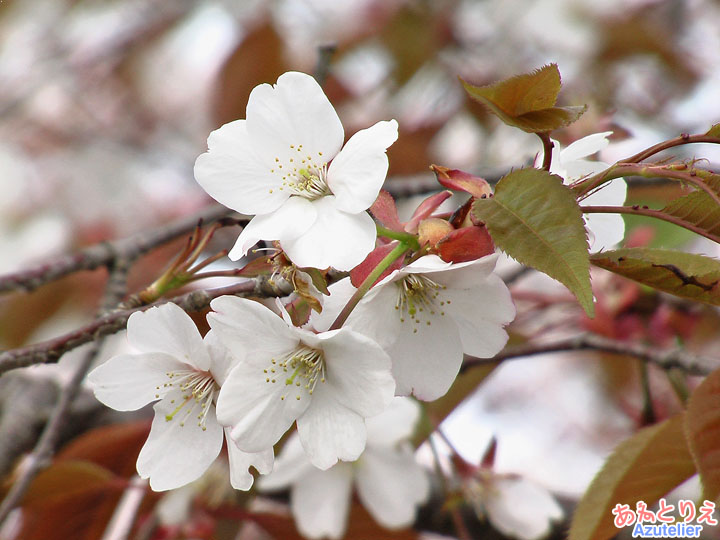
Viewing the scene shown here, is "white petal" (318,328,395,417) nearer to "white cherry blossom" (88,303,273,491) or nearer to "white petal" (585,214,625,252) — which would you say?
"white cherry blossom" (88,303,273,491)

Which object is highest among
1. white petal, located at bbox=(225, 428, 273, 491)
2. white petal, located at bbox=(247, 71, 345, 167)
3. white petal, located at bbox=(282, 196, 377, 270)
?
white petal, located at bbox=(247, 71, 345, 167)

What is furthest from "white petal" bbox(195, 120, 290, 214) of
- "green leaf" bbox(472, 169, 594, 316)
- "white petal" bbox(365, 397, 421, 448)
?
"white petal" bbox(365, 397, 421, 448)

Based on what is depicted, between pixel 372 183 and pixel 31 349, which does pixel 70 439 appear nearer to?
pixel 31 349

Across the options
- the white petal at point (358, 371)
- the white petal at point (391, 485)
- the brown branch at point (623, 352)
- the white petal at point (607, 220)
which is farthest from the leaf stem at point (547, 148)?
the white petal at point (391, 485)

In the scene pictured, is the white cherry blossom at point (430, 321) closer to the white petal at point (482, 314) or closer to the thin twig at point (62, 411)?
the white petal at point (482, 314)

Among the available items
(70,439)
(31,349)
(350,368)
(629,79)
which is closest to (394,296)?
(350,368)
